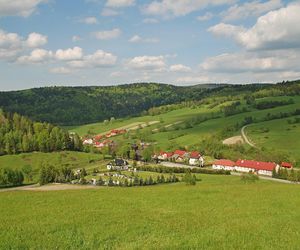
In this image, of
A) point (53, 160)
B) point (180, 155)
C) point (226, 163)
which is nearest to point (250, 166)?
point (226, 163)

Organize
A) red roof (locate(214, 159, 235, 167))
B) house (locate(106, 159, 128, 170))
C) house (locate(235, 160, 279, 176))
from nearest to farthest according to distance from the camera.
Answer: house (locate(235, 160, 279, 176))
house (locate(106, 159, 128, 170))
red roof (locate(214, 159, 235, 167))

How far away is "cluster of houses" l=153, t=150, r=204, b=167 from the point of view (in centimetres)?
A: 14250


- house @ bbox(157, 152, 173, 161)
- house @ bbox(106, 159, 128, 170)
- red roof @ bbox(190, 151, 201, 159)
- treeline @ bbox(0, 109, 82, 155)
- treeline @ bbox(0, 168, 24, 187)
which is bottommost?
house @ bbox(157, 152, 173, 161)

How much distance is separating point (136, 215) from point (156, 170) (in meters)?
96.9

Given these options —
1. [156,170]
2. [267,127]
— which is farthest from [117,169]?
[267,127]

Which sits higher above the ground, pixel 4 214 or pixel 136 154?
pixel 4 214

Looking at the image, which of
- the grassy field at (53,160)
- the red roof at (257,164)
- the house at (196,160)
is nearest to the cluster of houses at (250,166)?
the red roof at (257,164)

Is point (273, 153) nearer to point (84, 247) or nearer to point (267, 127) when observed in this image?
point (267, 127)

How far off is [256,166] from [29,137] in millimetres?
86518

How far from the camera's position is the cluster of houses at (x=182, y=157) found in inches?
5610

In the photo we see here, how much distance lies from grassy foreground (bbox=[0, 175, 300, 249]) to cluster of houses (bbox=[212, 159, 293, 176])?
309 feet

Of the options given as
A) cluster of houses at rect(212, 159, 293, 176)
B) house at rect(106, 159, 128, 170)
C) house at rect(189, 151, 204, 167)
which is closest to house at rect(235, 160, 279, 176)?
cluster of houses at rect(212, 159, 293, 176)

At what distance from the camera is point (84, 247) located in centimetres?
1606

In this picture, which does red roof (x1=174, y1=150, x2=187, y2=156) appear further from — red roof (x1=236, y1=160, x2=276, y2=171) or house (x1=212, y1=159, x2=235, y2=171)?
red roof (x1=236, y1=160, x2=276, y2=171)
